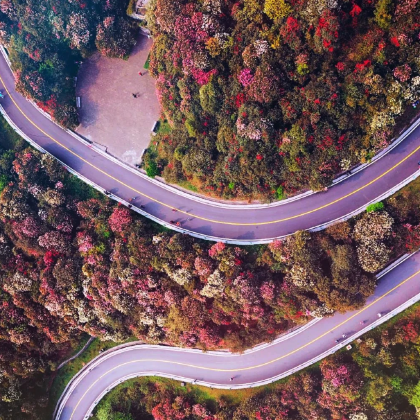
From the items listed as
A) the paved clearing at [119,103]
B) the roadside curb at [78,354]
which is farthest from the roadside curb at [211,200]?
the roadside curb at [78,354]

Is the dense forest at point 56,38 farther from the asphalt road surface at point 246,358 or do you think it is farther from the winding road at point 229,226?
the asphalt road surface at point 246,358

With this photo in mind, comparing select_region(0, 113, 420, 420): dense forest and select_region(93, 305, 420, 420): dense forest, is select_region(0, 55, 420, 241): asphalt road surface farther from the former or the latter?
select_region(93, 305, 420, 420): dense forest

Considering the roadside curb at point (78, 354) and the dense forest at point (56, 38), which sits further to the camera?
the roadside curb at point (78, 354)

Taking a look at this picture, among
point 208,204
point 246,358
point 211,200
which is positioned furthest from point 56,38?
point 246,358

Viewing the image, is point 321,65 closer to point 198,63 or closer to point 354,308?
point 198,63

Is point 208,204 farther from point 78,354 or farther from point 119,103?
point 78,354

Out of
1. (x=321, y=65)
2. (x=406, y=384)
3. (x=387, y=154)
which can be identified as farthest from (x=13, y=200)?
(x=406, y=384)
